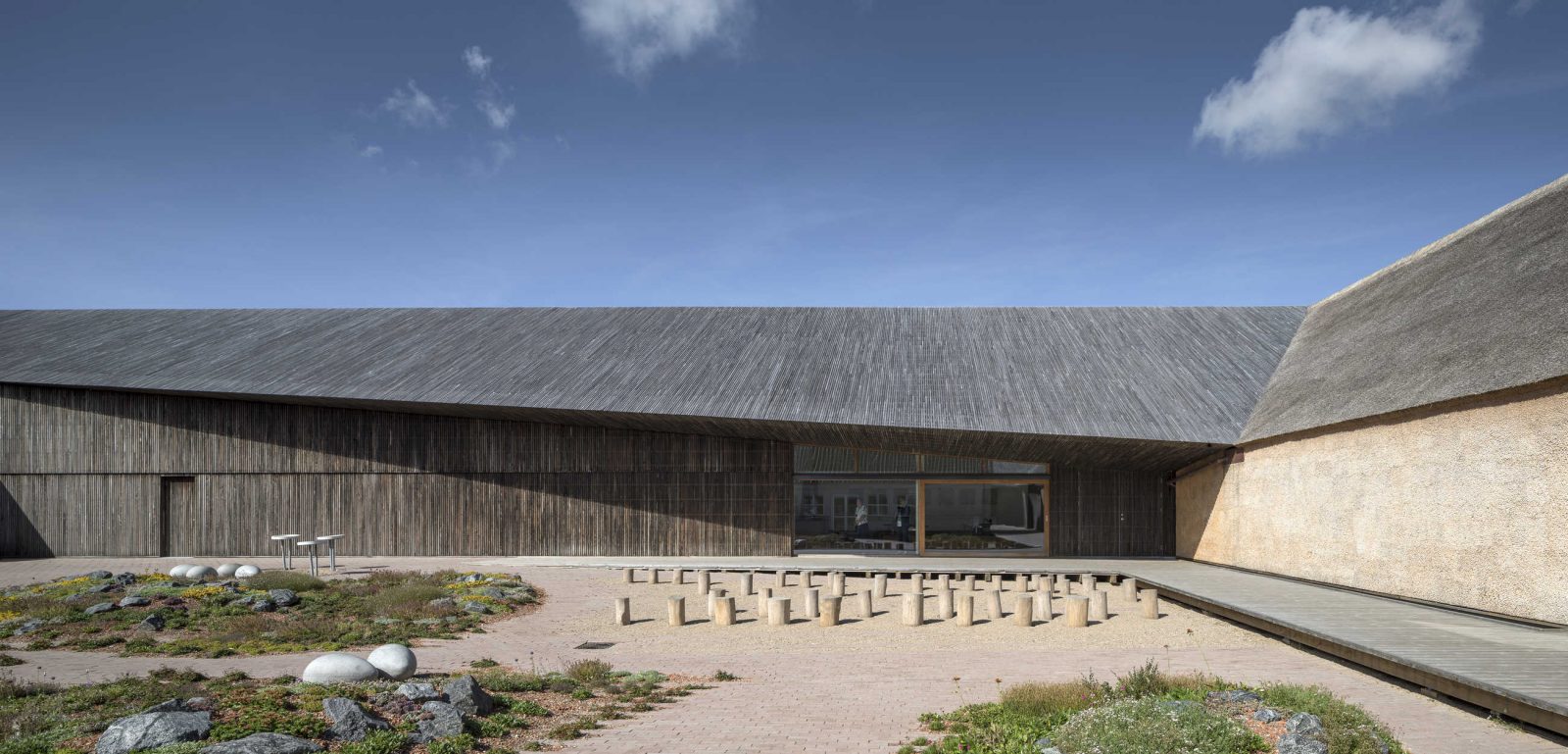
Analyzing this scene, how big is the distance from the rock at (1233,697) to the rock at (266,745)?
277 inches

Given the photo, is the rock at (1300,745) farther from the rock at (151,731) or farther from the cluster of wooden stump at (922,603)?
the rock at (151,731)

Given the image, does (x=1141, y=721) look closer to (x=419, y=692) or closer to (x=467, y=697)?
(x=467, y=697)

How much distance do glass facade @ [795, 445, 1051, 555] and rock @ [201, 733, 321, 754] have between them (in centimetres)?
1714

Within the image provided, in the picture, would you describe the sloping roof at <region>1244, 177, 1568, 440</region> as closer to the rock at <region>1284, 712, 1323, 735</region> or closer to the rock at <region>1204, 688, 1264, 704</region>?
the rock at <region>1204, 688, 1264, 704</region>

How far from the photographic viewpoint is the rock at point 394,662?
970 centimetres

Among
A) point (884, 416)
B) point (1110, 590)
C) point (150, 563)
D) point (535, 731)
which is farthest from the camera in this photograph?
point (150, 563)

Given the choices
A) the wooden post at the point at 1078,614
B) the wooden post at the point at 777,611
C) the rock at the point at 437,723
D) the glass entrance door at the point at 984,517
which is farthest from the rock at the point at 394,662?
the glass entrance door at the point at 984,517

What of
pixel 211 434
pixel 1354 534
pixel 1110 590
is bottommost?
pixel 1110 590

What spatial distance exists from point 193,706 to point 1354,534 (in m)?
15.4

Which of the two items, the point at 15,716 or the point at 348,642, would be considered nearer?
the point at 15,716

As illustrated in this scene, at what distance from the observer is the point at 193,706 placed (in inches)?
304

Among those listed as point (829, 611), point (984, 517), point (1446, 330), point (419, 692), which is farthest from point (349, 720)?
point (984, 517)

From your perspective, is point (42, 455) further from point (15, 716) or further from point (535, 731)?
point (535, 731)

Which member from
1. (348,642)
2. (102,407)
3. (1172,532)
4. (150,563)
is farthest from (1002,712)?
(102,407)
